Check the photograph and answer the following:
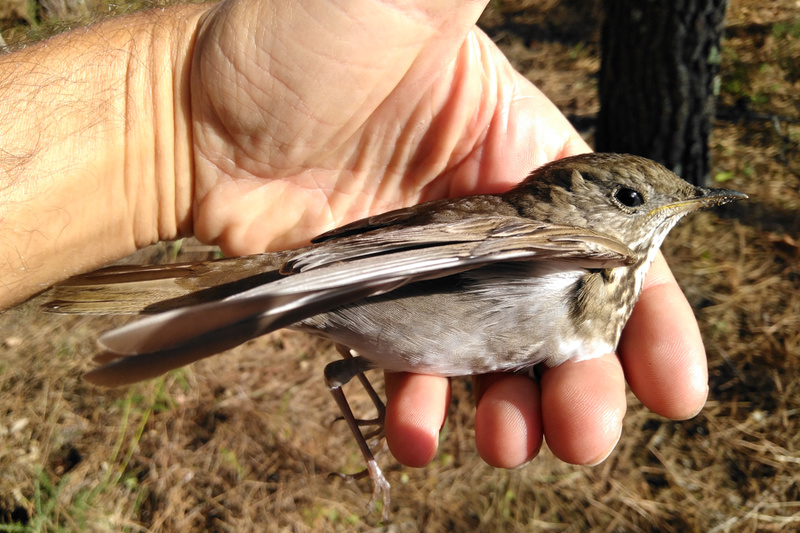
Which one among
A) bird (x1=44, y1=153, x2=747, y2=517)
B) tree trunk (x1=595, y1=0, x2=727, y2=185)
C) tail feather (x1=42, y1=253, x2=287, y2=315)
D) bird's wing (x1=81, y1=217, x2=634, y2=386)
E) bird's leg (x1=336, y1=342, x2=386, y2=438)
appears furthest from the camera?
tree trunk (x1=595, y1=0, x2=727, y2=185)

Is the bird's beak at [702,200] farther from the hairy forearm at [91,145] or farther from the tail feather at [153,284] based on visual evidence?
the hairy forearm at [91,145]

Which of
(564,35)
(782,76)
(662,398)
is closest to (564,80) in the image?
(564,35)

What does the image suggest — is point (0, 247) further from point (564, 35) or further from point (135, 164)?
point (564, 35)

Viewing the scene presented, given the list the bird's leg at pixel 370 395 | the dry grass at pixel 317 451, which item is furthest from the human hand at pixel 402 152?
the dry grass at pixel 317 451

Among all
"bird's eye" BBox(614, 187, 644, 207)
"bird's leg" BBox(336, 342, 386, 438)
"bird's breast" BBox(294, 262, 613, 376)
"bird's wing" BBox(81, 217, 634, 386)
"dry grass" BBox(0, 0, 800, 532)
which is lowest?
"dry grass" BBox(0, 0, 800, 532)

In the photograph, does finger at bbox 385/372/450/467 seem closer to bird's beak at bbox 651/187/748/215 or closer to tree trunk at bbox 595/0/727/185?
bird's beak at bbox 651/187/748/215

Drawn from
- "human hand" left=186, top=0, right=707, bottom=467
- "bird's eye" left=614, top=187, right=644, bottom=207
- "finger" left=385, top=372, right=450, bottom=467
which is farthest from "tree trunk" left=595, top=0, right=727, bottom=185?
"finger" left=385, top=372, right=450, bottom=467

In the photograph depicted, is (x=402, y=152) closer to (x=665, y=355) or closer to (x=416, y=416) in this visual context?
(x=416, y=416)

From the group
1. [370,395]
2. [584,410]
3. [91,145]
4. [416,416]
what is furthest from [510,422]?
[91,145]
